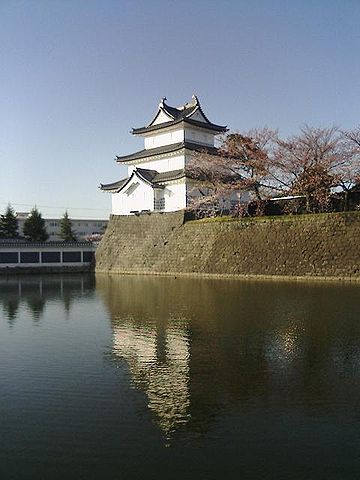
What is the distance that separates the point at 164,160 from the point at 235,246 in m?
10.7

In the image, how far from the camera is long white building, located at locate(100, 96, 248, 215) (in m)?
29.9

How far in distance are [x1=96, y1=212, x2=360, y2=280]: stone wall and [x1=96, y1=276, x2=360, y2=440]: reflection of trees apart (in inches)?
244

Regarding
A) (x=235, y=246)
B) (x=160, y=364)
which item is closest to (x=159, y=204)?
(x=235, y=246)

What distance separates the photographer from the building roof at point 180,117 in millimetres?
31536

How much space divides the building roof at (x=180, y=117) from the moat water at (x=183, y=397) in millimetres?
22753

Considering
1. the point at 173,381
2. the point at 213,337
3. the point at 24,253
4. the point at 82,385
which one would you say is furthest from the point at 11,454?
the point at 24,253

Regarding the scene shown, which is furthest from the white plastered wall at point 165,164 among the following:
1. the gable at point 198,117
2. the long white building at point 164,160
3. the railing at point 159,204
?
the gable at point 198,117

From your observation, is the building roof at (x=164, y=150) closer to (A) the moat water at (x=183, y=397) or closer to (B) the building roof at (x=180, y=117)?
(B) the building roof at (x=180, y=117)

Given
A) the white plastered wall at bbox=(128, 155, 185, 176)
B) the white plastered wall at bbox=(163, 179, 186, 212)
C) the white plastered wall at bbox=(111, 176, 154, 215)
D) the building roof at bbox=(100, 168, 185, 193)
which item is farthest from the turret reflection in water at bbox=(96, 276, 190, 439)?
the white plastered wall at bbox=(128, 155, 185, 176)

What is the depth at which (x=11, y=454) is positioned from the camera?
4.01 meters

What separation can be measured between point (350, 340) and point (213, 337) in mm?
2344

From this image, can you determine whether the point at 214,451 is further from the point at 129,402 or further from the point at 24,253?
the point at 24,253

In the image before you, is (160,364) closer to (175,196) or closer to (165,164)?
(175,196)

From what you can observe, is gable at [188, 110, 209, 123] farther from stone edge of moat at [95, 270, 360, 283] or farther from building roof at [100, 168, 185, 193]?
stone edge of moat at [95, 270, 360, 283]
